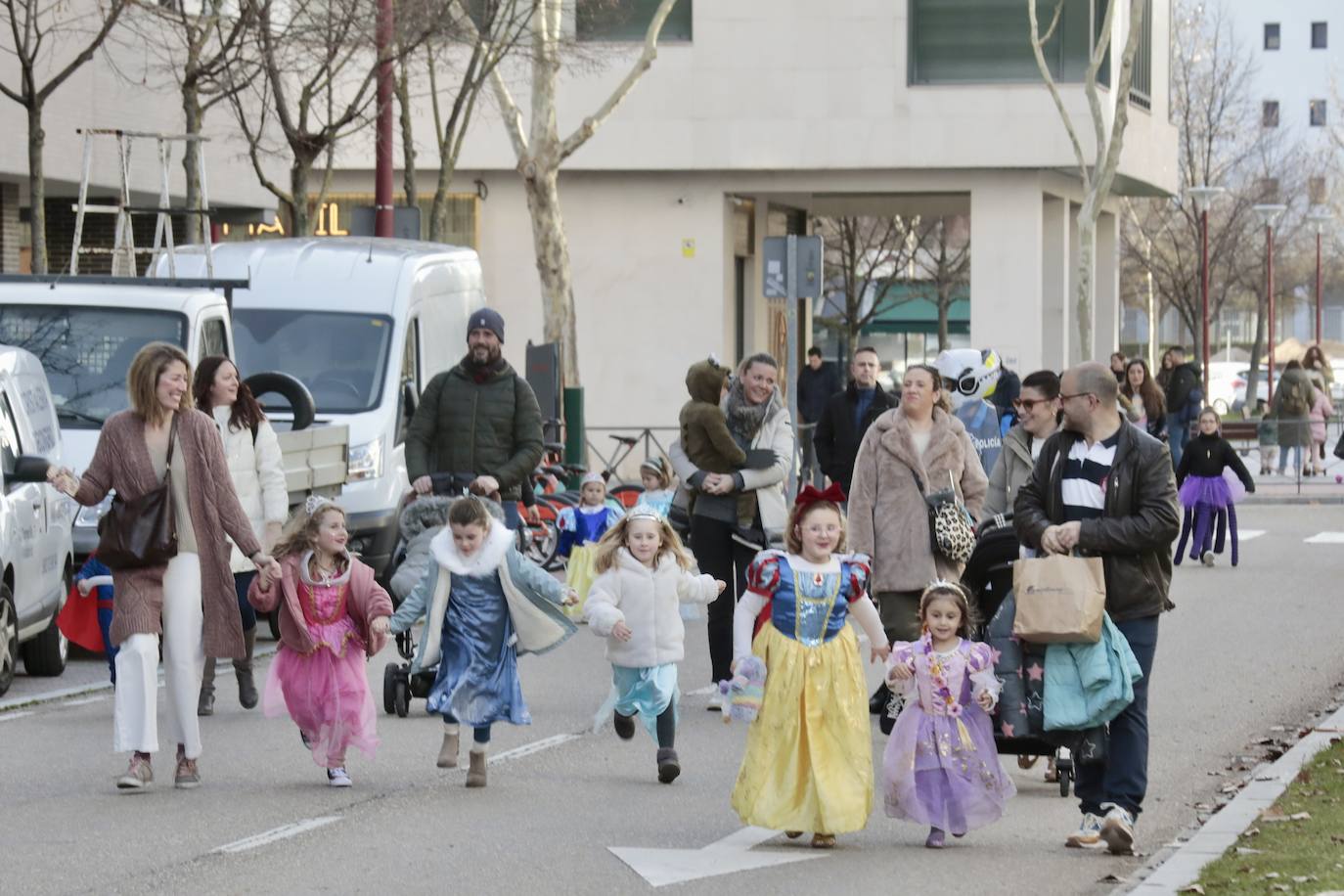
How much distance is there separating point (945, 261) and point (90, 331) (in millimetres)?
51976

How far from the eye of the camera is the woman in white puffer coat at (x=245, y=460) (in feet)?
42.0

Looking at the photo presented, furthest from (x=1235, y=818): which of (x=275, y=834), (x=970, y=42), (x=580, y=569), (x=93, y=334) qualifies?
(x=970, y=42)

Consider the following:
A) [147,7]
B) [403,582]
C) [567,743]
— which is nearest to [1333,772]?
[567,743]

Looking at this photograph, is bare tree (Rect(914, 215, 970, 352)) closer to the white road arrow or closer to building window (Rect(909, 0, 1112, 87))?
building window (Rect(909, 0, 1112, 87))

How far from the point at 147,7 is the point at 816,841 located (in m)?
14.3

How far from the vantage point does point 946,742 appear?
28.8 ft

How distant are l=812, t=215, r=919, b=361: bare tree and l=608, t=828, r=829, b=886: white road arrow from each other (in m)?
50.5

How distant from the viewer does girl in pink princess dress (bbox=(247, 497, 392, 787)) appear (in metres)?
10.3

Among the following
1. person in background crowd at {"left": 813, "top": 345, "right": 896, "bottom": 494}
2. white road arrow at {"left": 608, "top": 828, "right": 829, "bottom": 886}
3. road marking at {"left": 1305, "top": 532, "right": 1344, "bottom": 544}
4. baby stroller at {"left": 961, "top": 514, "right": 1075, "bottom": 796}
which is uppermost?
person in background crowd at {"left": 813, "top": 345, "right": 896, "bottom": 494}

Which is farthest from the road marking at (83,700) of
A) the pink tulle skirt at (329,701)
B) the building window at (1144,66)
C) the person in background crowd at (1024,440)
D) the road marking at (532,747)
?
the building window at (1144,66)

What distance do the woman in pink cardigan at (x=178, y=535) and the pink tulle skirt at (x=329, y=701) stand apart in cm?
32

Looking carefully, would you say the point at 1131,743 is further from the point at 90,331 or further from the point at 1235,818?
the point at 90,331

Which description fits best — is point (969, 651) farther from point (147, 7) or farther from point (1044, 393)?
point (147, 7)

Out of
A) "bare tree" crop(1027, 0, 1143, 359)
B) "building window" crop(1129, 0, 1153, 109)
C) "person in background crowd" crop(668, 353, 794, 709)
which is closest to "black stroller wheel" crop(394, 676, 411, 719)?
"person in background crowd" crop(668, 353, 794, 709)
